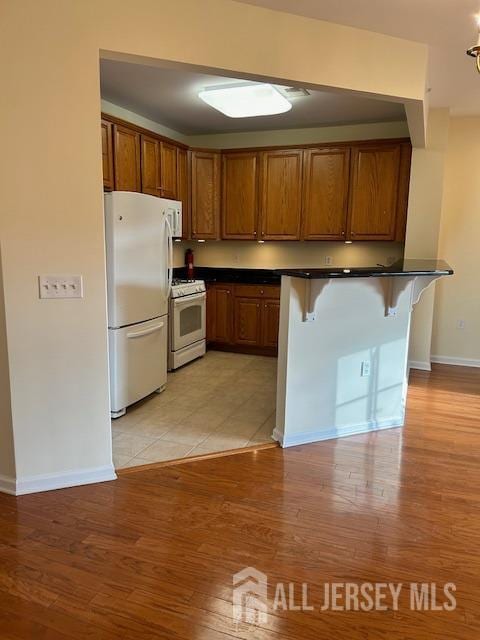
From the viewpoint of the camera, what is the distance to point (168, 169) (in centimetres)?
493

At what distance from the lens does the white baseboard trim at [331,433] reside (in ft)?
9.96

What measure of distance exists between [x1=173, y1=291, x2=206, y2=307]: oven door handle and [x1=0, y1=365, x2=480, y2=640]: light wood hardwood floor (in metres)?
2.08

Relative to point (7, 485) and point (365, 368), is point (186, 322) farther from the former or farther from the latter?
point (7, 485)

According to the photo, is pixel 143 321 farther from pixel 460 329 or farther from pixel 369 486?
pixel 460 329

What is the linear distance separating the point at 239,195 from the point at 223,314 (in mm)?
1446

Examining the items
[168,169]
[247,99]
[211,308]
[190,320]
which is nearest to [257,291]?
[211,308]

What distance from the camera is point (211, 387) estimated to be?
13.9ft

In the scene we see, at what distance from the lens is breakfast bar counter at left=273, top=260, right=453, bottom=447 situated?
9.59 ft

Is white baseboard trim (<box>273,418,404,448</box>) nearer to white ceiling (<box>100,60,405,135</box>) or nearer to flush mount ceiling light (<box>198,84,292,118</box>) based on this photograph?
white ceiling (<box>100,60,405,135</box>)

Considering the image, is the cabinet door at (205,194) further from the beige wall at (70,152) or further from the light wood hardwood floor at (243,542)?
the light wood hardwood floor at (243,542)

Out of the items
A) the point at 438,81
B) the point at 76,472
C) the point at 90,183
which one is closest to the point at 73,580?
the point at 76,472

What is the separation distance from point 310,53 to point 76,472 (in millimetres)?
2735

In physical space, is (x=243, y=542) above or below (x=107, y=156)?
below

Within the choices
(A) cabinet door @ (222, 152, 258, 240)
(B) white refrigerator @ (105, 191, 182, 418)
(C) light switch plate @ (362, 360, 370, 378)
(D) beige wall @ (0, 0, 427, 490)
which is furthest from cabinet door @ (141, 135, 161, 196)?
(C) light switch plate @ (362, 360, 370, 378)
